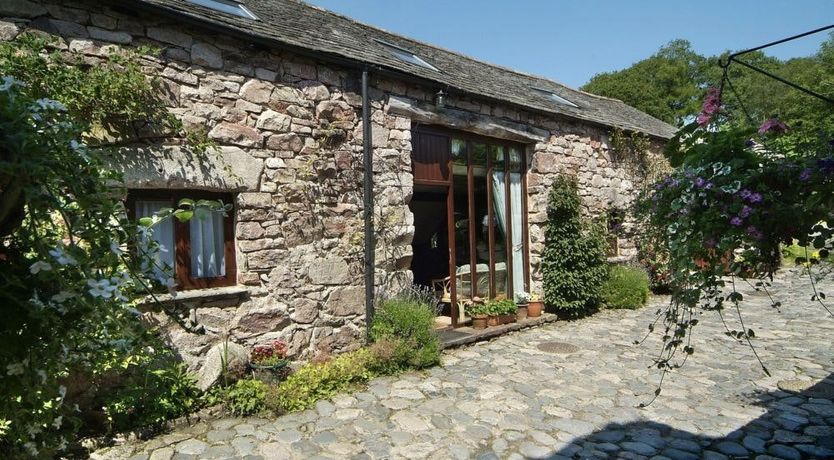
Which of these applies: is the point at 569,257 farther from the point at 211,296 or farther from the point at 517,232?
the point at 211,296

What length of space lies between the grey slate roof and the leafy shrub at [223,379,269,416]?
335 cm

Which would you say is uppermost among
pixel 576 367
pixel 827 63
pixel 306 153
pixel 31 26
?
pixel 827 63

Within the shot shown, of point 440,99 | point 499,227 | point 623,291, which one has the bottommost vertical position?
point 623,291

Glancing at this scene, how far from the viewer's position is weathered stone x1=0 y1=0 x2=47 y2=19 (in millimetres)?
3936

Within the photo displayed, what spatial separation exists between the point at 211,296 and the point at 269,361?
823 mm

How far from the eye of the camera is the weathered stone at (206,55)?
4883 mm

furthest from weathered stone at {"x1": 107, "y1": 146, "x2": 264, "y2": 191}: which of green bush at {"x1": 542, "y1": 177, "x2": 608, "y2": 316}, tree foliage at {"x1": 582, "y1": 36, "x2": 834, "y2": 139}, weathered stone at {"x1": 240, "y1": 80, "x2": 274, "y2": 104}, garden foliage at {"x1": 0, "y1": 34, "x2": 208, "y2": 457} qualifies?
tree foliage at {"x1": 582, "y1": 36, "x2": 834, "y2": 139}

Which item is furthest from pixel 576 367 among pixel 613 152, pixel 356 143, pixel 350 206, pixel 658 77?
pixel 658 77

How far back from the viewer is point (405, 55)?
8172 millimetres

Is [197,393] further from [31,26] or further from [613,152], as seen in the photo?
[613,152]

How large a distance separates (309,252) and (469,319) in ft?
10.3

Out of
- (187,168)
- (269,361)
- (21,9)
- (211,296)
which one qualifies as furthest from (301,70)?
(269,361)

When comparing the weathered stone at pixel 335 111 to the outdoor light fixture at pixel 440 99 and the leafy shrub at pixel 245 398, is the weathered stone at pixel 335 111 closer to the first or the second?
the outdoor light fixture at pixel 440 99

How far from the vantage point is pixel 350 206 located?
19.6 ft
